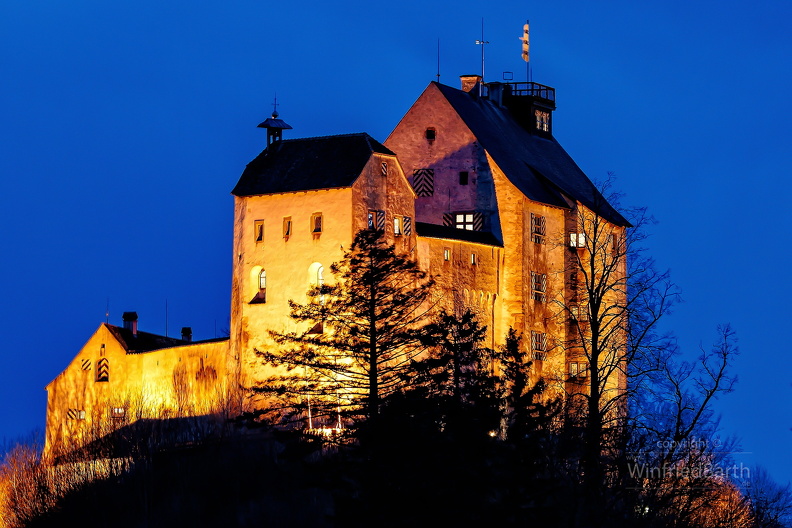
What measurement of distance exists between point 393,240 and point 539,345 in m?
11.3

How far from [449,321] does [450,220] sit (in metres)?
19.2

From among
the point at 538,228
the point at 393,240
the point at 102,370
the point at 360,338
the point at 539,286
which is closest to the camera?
the point at 360,338

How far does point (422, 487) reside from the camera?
196 ft

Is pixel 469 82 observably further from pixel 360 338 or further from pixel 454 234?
pixel 360 338

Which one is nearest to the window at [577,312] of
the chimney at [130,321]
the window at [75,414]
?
the chimney at [130,321]

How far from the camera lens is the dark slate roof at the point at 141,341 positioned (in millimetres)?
89500

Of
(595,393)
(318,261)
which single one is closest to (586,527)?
(595,393)

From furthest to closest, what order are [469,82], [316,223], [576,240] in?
[469,82]
[576,240]
[316,223]

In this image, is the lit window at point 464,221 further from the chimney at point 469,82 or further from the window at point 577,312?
the chimney at point 469,82

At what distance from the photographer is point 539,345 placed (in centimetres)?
8881

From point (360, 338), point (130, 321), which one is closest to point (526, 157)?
point (130, 321)

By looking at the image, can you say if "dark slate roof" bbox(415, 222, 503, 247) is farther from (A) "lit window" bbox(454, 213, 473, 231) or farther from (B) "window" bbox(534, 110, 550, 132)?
(B) "window" bbox(534, 110, 550, 132)

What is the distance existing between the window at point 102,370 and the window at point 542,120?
83.2 feet

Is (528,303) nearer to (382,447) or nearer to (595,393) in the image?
(595,393)
